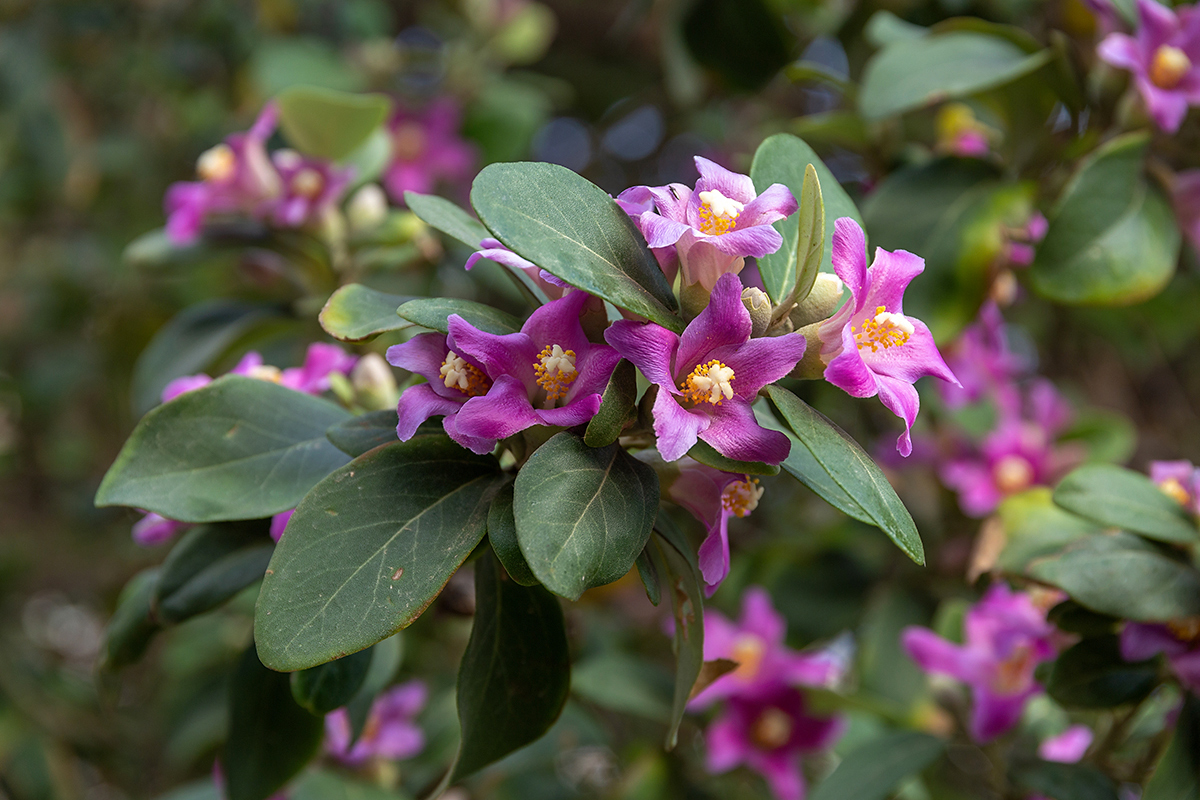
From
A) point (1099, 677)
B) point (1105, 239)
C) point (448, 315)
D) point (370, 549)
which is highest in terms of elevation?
point (448, 315)

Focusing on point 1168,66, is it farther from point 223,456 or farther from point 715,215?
point 223,456

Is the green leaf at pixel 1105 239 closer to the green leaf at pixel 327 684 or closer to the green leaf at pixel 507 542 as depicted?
the green leaf at pixel 507 542

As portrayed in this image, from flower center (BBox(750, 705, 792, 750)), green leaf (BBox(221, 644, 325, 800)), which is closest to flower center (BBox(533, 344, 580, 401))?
green leaf (BBox(221, 644, 325, 800))

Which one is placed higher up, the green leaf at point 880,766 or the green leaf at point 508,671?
the green leaf at point 508,671

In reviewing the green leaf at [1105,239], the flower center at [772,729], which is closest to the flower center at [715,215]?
the green leaf at [1105,239]

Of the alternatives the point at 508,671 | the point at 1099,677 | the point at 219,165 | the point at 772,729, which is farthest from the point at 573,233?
the point at 772,729

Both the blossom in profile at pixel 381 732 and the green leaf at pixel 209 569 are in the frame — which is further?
the blossom in profile at pixel 381 732
